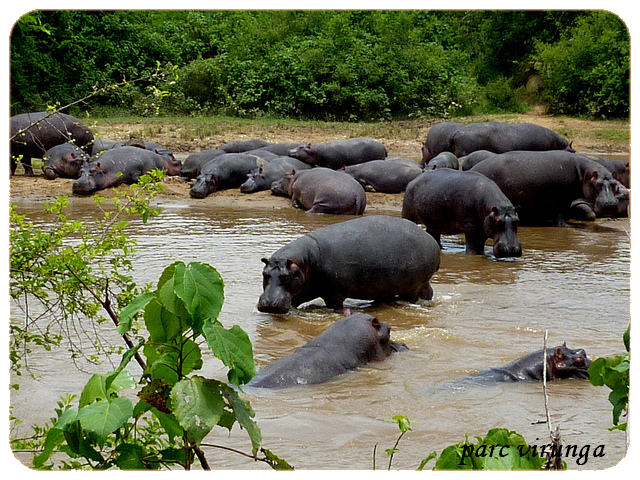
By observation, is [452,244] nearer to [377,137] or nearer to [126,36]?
[377,137]

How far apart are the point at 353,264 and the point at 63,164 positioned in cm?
900

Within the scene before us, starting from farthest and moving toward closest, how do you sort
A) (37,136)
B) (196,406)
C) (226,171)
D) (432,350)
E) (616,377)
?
(37,136), (226,171), (432,350), (616,377), (196,406)

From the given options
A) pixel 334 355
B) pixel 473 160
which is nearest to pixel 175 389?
pixel 334 355

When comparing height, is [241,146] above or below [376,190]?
above

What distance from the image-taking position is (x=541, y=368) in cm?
530

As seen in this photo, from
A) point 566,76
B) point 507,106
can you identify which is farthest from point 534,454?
point 507,106

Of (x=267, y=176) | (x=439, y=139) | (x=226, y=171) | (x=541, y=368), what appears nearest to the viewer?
(x=541, y=368)

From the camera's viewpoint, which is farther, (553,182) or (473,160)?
(473,160)

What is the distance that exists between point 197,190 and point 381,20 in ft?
26.3

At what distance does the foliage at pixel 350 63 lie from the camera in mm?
19094

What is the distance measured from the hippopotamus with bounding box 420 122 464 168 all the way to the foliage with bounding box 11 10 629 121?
3.24 metres

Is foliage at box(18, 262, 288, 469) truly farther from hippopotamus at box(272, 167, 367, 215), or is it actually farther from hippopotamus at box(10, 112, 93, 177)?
hippopotamus at box(10, 112, 93, 177)

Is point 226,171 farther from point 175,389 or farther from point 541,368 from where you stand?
point 175,389

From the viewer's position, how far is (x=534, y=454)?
2328mm
